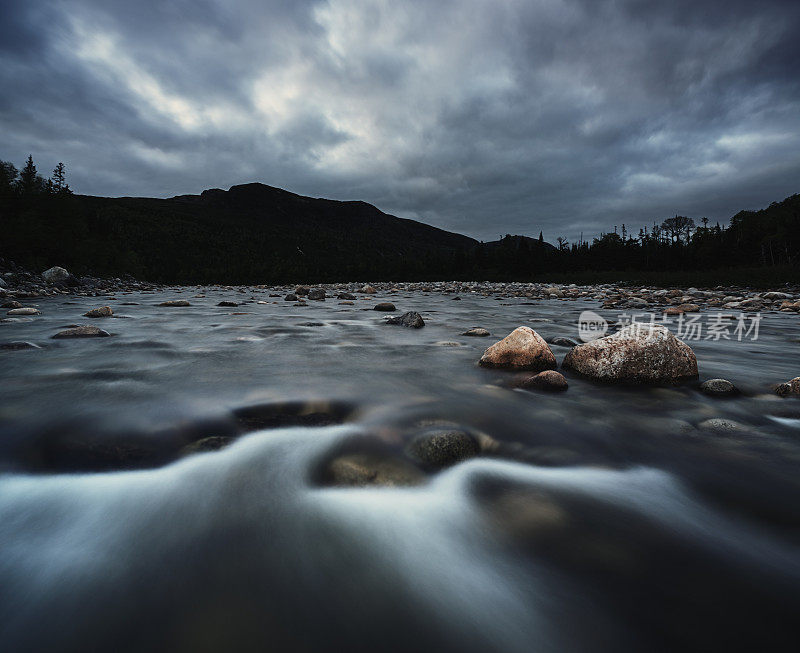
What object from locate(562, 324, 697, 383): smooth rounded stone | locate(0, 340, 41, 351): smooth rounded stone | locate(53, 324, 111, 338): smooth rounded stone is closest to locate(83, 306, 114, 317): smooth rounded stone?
locate(53, 324, 111, 338): smooth rounded stone

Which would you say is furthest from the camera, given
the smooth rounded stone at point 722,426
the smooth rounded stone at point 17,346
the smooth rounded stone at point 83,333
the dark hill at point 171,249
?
the dark hill at point 171,249

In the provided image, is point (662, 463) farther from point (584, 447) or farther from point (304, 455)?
point (304, 455)

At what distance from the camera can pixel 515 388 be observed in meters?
3.23

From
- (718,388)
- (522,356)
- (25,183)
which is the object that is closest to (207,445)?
(522,356)

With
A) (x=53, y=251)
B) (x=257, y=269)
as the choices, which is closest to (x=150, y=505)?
(x=53, y=251)

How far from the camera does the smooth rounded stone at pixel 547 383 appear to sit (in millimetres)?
3184

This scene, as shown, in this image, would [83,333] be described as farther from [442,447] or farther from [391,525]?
[391,525]

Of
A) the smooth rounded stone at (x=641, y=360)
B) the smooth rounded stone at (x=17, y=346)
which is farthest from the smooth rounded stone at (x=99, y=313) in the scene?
the smooth rounded stone at (x=641, y=360)

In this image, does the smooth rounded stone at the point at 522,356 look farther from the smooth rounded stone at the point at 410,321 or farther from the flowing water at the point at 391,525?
the smooth rounded stone at the point at 410,321

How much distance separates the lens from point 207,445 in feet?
6.81

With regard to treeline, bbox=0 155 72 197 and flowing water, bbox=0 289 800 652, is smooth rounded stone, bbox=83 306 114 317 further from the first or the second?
treeline, bbox=0 155 72 197

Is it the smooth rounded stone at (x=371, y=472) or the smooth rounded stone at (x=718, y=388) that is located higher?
the smooth rounded stone at (x=718, y=388)

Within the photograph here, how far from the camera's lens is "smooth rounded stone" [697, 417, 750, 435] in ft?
7.68

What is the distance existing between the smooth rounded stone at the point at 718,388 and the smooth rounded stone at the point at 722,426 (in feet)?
2.29
